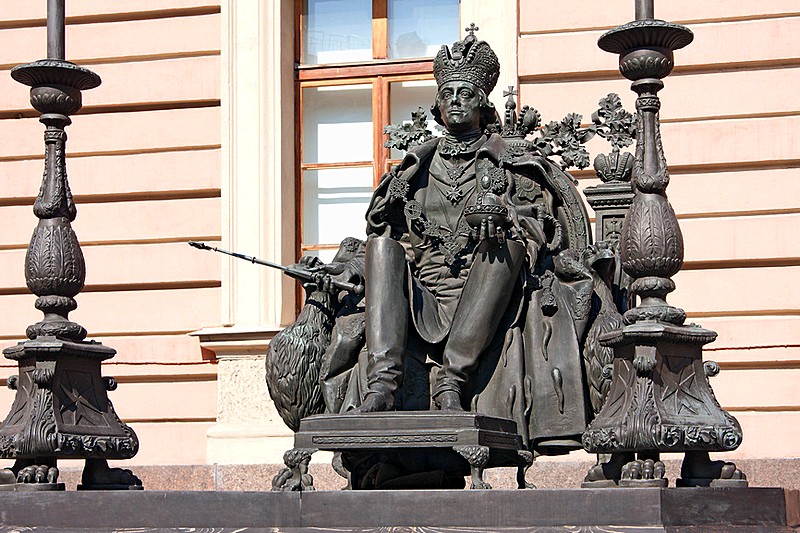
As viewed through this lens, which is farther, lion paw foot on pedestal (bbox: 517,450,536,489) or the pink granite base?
the pink granite base

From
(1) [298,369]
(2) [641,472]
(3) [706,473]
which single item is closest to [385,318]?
(1) [298,369]

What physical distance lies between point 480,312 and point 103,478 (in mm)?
1807

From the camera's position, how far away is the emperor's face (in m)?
8.62

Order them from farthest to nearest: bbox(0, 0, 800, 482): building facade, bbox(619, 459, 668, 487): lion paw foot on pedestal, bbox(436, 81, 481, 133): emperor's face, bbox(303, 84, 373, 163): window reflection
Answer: bbox(303, 84, 373, 163): window reflection, bbox(0, 0, 800, 482): building facade, bbox(436, 81, 481, 133): emperor's face, bbox(619, 459, 668, 487): lion paw foot on pedestal

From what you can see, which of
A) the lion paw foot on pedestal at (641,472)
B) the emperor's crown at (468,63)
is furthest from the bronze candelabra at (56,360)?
the lion paw foot on pedestal at (641,472)

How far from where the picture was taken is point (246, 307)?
11867mm

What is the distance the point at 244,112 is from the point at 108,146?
0.94m

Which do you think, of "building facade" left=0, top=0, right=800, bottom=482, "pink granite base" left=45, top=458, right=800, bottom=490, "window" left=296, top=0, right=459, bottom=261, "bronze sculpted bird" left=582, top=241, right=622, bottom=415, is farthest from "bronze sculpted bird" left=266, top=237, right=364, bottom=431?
"window" left=296, top=0, right=459, bottom=261

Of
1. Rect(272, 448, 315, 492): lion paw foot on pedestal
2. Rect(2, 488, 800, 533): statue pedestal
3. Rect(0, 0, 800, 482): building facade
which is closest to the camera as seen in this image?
Rect(2, 488, 800, 533): statue pedestal

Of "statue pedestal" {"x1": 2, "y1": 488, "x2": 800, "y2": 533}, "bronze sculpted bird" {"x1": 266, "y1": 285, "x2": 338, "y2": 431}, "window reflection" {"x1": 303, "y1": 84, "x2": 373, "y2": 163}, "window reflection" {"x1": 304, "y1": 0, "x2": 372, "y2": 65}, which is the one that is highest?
"window reflection" {"x1": 304, "y1": 0, "x2": 372, "y2": 65}

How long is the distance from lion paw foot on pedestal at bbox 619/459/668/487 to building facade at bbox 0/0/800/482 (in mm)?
3599

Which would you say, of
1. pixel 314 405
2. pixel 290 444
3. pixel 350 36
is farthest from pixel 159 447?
A: pixel 314 405

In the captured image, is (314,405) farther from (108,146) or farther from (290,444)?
(108,146)

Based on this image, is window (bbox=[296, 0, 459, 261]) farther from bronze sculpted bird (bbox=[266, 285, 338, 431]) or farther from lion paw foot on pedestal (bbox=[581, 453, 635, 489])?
lion paw foot on pedestal (bbox=[581, 453, 635, 489])
